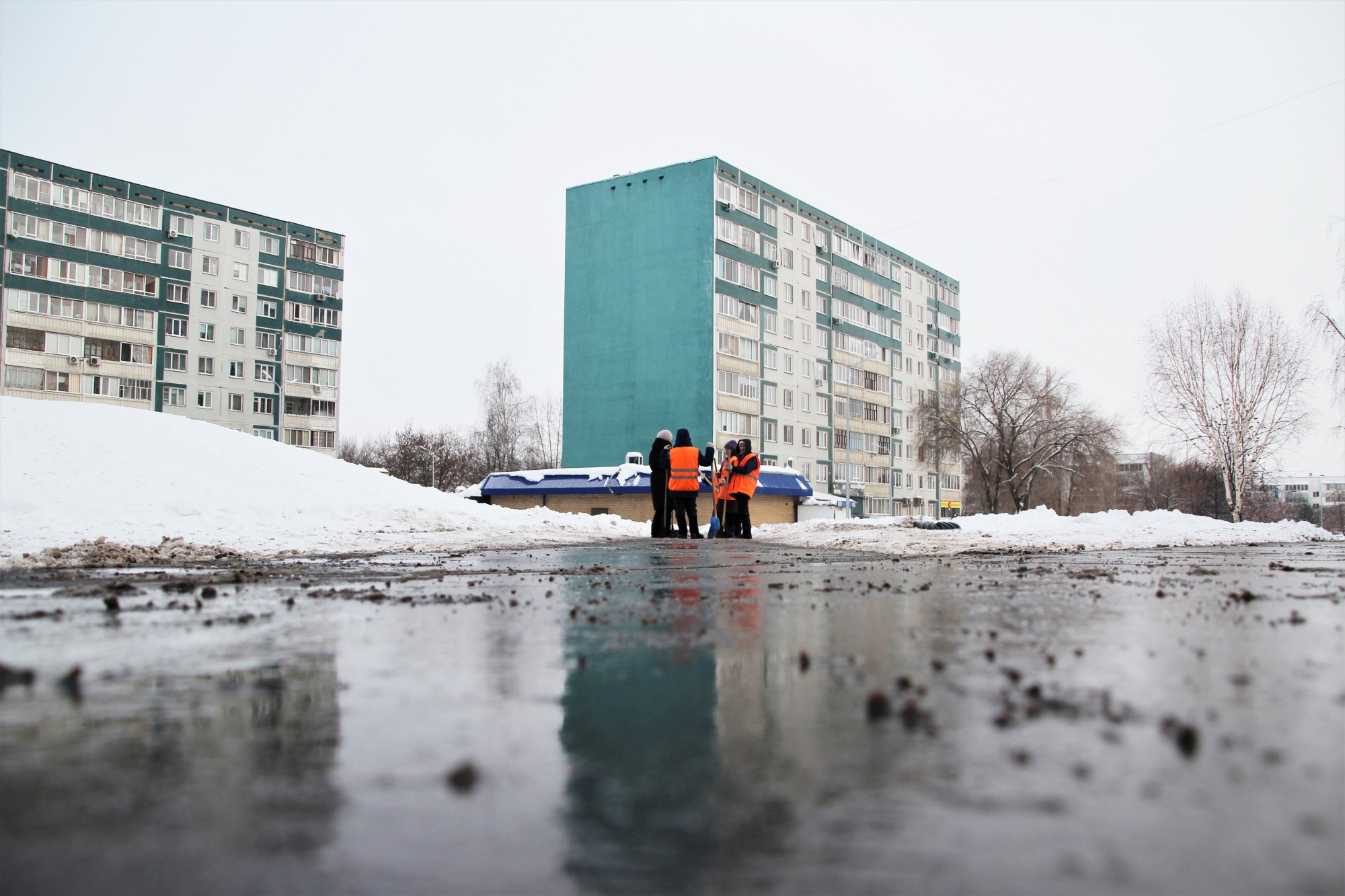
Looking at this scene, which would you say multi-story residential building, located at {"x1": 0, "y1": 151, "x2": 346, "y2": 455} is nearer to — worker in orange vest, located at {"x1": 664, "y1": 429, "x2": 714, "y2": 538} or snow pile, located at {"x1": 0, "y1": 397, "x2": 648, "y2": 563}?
snow pile, located at {"x1": 0, "y1": 397, "x2": 648, "y2": 563}

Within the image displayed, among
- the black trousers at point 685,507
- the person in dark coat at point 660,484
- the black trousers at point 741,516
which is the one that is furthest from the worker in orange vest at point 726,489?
the person in dark coat at point 660,484

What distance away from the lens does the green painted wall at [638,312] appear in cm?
5600

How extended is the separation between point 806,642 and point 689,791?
6.28ft

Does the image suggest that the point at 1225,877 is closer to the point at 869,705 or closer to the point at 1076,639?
the point at 869,705

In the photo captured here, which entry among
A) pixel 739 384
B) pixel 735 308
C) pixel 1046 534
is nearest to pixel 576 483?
pixel 1046 534

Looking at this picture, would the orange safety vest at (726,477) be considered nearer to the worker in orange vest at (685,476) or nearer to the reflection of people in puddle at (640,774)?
the worker in orange vest at (685,476)

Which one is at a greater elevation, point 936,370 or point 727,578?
point 936,370

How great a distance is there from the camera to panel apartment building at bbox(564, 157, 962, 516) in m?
56.2

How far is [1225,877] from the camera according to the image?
4.27ft

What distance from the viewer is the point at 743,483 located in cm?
1795

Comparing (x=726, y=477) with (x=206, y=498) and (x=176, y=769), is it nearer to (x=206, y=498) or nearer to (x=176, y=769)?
(x=206, y=498)

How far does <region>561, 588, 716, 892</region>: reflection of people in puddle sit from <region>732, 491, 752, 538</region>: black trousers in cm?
1496

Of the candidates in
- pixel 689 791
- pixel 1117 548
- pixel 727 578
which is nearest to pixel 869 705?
pixel 689 791

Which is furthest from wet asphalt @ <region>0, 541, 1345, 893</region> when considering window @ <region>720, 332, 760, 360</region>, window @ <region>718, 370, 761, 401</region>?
window @ <region>720, 332, 760, 360</region>
